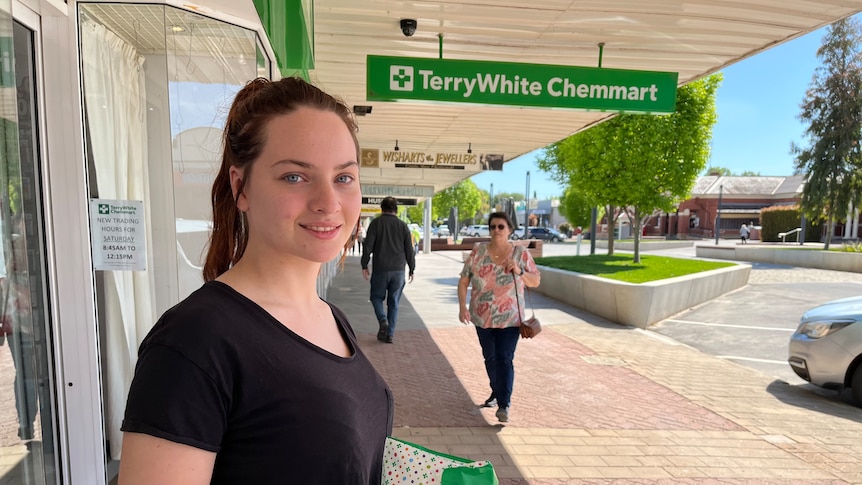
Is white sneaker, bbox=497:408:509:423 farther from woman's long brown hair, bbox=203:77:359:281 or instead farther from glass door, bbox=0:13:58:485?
woman's long brown hair, bbox=203:77:359:281

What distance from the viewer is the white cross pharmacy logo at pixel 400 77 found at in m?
4.51

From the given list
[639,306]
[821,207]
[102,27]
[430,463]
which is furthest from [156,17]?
[821,207]

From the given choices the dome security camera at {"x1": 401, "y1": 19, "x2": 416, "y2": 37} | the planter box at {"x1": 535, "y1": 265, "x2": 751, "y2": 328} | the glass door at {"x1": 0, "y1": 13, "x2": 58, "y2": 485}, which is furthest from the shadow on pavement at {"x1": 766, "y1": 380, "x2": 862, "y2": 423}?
the glass door at {"x1": 0, "y1": 13, "x2": 58, "y2": 485}

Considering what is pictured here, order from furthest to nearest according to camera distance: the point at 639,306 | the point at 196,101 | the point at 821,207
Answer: the point at 821,207, the point at 639,306, the point at 196,101

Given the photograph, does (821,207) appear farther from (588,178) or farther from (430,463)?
(430,463)

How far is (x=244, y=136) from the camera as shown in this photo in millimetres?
1118

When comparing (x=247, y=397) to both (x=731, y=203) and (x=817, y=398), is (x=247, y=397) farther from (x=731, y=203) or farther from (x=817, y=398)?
(x=731, y=203)

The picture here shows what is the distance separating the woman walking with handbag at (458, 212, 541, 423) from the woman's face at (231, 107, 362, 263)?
141 inches

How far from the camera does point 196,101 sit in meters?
3.16

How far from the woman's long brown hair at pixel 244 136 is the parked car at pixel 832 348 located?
643 centimetres

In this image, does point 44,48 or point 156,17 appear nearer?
point 44,48

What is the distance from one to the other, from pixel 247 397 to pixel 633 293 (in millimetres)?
9124

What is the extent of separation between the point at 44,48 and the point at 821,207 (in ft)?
116

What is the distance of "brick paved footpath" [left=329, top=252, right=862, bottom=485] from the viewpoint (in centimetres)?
394
